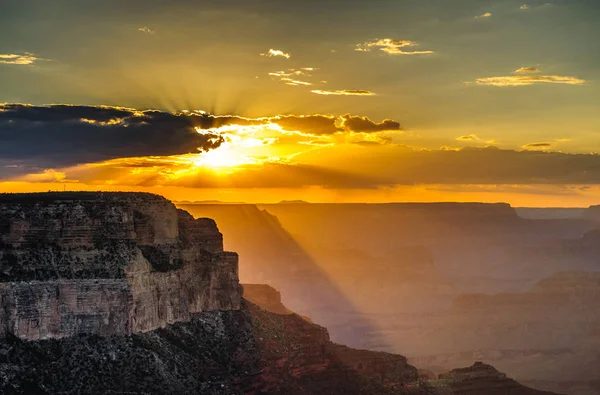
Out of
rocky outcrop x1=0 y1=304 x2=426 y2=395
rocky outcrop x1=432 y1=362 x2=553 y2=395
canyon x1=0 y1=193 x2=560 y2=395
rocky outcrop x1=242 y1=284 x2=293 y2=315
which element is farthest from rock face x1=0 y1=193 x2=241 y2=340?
rocky outcrop x1=242 y1=284 x2=293 y2=315

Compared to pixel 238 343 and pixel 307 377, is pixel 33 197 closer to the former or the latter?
pixel 238 343

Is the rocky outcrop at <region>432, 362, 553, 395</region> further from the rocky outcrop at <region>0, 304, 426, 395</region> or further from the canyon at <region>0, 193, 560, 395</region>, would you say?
the canyon at <region>0, 193, 560, 395</region>

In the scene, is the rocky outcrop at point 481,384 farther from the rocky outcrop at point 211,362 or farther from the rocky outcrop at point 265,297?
the rocky outcrop at point 265,297

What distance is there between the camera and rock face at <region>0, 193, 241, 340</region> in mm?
70312

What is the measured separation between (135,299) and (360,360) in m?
32.1

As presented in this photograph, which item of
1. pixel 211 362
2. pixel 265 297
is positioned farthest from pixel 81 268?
pixel 265 297

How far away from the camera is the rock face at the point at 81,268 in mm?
70312

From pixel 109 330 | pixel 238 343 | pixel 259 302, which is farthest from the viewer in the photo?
pixel 259 302

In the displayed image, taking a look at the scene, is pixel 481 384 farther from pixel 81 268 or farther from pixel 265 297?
pixel 81 268

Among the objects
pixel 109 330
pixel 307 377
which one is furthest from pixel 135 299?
pixel 307 377

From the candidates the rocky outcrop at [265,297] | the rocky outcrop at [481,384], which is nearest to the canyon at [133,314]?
the rocky outcrop at [481,384]

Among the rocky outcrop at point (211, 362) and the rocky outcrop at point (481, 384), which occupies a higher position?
the rocky outcrop at point (211, 362)

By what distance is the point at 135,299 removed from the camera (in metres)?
75.9

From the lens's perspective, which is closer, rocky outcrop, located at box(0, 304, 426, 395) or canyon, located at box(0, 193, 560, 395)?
rocky outcrop, located at box(0, 304, 426, 395)
